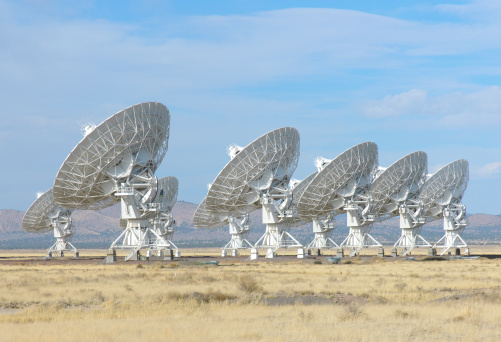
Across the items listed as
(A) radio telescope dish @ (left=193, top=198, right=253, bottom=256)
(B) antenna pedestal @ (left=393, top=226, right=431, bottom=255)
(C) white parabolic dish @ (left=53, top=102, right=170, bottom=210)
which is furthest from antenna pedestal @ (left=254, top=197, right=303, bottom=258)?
(A) radio telescope dish @ (left=193, top=198, right=253, bottom=256)

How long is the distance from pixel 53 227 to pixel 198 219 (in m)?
19.5

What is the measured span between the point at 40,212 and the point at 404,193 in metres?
45.3

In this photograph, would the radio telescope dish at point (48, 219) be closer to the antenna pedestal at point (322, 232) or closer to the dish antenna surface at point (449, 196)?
the antenna pedestal at point (322, 232)

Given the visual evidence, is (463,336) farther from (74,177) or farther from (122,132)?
(74,177)

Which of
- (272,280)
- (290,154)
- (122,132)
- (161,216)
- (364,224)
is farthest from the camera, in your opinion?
(161,216)

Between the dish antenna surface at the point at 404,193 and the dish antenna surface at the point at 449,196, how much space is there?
3.91m

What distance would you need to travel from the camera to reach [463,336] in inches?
662

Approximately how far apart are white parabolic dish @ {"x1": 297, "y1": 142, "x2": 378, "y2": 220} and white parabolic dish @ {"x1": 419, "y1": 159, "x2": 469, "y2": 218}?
53.0 feet

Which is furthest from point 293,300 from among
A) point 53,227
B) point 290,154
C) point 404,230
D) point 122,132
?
point 53,227

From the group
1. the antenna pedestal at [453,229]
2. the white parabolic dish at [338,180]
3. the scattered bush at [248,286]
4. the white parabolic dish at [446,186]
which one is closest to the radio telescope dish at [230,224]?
the white parabolic dish at [338,180]

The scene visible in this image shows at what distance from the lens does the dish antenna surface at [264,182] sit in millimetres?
59250

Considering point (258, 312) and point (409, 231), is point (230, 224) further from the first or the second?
point (258, 312)

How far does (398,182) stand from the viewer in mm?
73875

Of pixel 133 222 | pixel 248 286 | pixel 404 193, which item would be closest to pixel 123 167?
pixel 133 222
